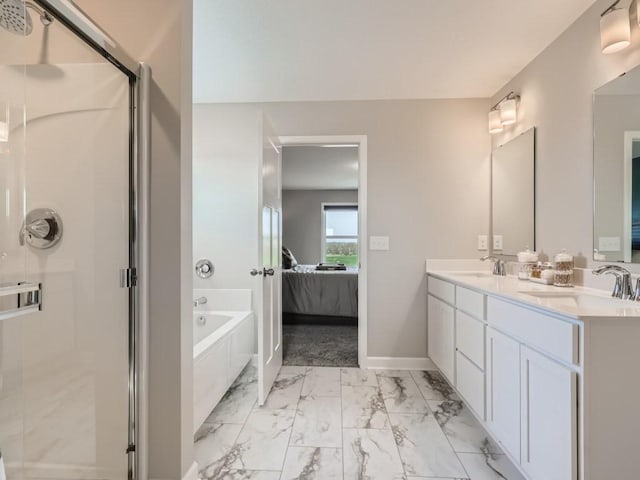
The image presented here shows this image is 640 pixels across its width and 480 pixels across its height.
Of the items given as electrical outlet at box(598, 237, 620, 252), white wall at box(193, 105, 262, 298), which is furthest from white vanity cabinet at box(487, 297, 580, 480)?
white wall at box(193, 105, 262, 298)

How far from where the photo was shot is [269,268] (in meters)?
2.31

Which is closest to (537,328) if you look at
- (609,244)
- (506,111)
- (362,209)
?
(609,244)

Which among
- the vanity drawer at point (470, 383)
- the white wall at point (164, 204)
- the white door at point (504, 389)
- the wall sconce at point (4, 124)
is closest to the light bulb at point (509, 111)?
the white door at point (504, 389)

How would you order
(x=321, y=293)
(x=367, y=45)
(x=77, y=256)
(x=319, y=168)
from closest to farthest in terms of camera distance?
(x=77, y=256) < (x=367, y=45) < (x=321, y=293) < (x=319, y=168)

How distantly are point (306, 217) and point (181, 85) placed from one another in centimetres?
622

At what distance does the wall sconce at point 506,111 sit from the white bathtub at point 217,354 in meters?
2.58

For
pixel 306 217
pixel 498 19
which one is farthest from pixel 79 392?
pixel 306 217

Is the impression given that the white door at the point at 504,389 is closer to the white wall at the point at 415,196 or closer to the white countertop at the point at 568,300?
the white countertop at the point at 568,300

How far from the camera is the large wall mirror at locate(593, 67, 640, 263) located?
4.77 feet

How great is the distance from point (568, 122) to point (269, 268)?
2.09m

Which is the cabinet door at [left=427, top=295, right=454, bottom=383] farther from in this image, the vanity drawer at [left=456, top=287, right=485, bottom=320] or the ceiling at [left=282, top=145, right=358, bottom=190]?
the ceiling at [left=282, top=145, right=358, bottom=190]

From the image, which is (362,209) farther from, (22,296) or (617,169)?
(22,296)

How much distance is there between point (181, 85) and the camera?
1.33 meters

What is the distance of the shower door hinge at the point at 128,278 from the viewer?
1277 millimetres
